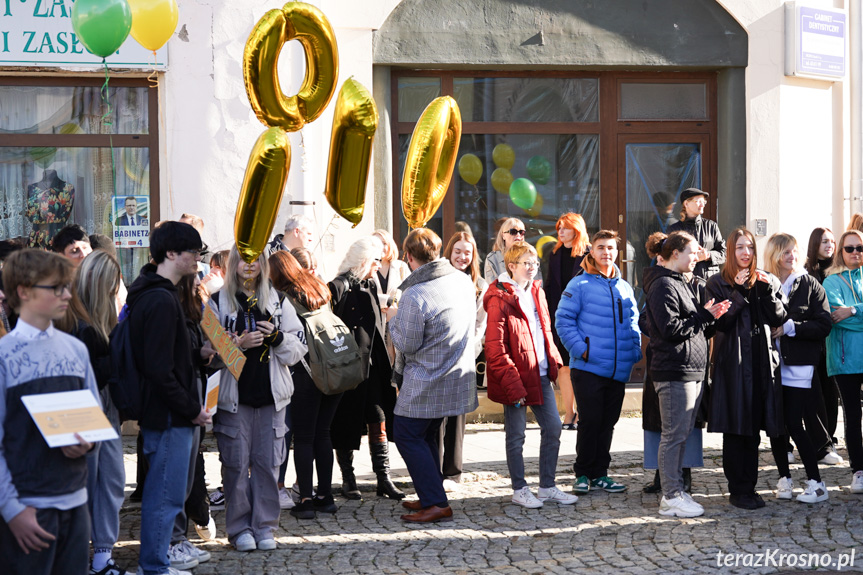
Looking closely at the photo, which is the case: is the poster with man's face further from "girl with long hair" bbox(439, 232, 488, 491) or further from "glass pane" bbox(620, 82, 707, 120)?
"glass pane" bbox(620, 82, 707, 120)

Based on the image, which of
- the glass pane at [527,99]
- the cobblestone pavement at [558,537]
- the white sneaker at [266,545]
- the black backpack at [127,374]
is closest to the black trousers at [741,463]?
the cobblestone pavement at [558,537]

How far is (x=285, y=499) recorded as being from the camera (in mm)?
7098

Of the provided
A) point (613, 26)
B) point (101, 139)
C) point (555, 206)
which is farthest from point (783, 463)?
point (101, 139)

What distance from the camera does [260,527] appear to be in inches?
238

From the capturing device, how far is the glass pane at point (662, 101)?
442 inches

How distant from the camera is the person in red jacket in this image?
6.99m

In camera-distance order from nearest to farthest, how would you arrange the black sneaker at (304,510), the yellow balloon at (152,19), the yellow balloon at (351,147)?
the yellow balloon at (351,147) < the black sneaker at (304,510) < the yellow balloon at (152,19)

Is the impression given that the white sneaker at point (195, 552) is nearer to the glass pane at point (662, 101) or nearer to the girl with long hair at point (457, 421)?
the girl with long hair at point (457, 421)

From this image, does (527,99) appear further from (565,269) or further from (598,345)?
(598,345)

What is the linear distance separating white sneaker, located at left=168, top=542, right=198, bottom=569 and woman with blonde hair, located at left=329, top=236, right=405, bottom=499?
6.02 feet

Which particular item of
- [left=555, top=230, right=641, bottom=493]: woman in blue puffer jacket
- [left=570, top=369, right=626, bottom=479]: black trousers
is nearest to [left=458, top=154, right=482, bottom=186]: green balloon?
[left=555, top=230, right=641, bottom=493]: woman in blue puffer jacket

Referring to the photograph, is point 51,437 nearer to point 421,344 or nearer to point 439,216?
point 421,344

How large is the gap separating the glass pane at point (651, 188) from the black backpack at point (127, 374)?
276 inches

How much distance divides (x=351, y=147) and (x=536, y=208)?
489cm
